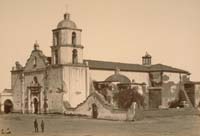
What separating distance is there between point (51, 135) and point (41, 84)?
9.15 meters

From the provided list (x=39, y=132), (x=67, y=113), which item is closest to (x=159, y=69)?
(x=67, y=113)

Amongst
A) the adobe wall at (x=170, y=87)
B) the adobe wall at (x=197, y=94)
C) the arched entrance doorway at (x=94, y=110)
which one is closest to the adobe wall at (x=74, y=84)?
the arched entrance doorway at (x=94, y=110)

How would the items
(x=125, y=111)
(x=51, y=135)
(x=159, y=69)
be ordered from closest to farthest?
(x=51, y=135)
(x=125, y=111)
(x=159, y=69)

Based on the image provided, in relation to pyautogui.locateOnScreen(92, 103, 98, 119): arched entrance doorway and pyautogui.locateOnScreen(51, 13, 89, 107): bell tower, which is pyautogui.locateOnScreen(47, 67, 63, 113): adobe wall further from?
pyautogui.locateOnScreen(92, 103, 98, 119): arched entrance doorway

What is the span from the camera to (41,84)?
19.2m

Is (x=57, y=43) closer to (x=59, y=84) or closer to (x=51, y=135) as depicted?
(x=59, y=84)

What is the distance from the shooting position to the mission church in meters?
17.9

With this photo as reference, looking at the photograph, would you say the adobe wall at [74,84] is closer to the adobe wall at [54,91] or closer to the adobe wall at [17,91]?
the adobe wall at [54,91]

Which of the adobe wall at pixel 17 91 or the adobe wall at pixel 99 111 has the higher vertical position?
the adobe wall at pixel 17 91

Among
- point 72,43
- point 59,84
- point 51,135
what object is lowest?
point 51,135

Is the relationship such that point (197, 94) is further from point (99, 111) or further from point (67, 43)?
point (99, 111)

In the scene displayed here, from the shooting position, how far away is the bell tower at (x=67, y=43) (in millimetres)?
17938

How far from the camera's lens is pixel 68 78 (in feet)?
58.4

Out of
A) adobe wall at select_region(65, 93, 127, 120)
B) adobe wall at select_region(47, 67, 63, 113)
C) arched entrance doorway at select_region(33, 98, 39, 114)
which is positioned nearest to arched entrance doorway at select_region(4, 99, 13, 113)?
arched entrance doorway at select_region(33, 98, 39, 114)
